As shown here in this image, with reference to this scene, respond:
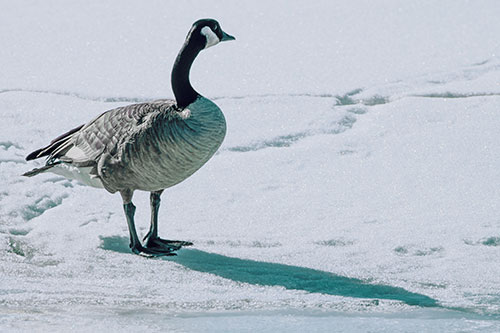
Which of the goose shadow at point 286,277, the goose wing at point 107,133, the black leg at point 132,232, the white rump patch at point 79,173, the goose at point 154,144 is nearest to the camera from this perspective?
the goose shadow at point 286,277

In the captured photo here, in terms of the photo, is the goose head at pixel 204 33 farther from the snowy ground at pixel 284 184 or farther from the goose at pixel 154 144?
the snowy ground at pixel 284 184

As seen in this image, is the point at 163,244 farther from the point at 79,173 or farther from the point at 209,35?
the point at 209,35

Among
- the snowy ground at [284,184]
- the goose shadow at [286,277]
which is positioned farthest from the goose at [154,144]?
the snowy ground at [284,184]

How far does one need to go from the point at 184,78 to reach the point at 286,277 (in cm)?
142

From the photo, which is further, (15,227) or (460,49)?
(460,49)

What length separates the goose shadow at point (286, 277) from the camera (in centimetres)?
487

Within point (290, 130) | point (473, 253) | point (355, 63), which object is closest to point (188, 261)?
point (473, 253)

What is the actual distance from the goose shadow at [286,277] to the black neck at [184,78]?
0.96 metres

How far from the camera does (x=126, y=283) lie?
5059 millimetres

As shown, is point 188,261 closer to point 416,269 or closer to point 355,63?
point 416,269

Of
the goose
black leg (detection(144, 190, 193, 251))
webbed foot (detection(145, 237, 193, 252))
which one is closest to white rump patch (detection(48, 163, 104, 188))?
the goose

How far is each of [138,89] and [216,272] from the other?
411cm

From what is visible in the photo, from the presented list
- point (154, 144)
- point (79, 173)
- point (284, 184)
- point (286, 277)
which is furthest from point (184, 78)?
point (284, 184)

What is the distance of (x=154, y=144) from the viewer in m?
5.34
